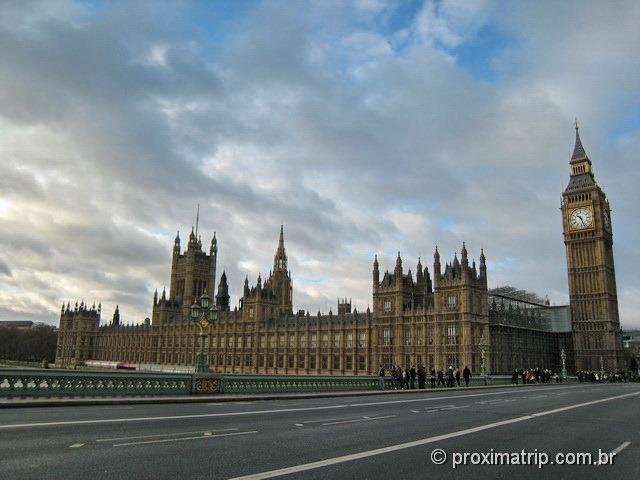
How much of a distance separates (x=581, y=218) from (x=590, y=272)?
33.8ft

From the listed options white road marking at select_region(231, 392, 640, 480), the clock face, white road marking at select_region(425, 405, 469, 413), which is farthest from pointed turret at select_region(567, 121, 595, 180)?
white road marking at select_region(231, 392, 640, 480)

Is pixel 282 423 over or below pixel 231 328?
below

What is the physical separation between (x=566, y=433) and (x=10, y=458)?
1406cm

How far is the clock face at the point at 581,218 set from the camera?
9675cm

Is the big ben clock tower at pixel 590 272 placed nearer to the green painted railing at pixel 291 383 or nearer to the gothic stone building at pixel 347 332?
the gothic stone building at pixel 347 332

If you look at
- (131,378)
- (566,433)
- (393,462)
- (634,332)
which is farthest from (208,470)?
(634,332)

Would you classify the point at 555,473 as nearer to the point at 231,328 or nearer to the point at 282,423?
the point at 282,423

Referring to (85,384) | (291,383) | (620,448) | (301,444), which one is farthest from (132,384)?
(620,448)

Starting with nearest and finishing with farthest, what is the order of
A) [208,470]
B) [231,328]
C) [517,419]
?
[208,470] < [517,419] < [231,328]

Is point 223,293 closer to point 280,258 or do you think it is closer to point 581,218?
point 280,258

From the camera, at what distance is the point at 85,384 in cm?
2441

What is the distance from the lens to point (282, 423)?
1636 cm

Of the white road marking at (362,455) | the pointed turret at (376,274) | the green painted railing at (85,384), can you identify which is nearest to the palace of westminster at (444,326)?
the pointed turret at (376,274)

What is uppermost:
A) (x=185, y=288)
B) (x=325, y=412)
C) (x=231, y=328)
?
(x=185, y=288)
